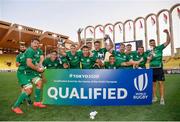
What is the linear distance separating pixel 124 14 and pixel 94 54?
1044 mm

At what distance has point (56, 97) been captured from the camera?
4.16 m

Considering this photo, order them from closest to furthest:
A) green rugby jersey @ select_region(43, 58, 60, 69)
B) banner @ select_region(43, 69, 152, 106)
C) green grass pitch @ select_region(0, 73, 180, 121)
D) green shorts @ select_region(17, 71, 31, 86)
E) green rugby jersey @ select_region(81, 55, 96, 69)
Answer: green grass pitch @ select_region(0, 73, 180, 121), green shorts @ select_region(17, 71, 31, 86), banner @ select_region(43, 69, 152, 106), green rugby jersey @ select_region(81, 55, 96, 69), green rugby jersey @ select_region(43, 58, 60, 69)

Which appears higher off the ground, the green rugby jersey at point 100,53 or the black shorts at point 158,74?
the green rugby jersey at point 100,53

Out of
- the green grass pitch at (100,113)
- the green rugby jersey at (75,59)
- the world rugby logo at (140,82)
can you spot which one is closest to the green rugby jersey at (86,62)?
the green rugby jersey at (75,59)

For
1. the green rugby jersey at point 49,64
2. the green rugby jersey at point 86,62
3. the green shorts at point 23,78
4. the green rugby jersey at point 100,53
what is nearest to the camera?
the green shorts at point 23,78

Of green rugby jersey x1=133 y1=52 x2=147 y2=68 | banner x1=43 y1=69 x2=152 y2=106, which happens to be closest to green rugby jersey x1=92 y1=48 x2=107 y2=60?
green rugby jersey x1=133 y1=52 x2=147 y2=68

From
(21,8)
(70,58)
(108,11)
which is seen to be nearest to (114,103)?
(70,58)

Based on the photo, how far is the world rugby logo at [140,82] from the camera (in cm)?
425

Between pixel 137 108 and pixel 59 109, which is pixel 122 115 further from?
pixel 59 109

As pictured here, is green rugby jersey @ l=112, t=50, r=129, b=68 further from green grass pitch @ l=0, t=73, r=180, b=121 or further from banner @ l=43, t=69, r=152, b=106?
green grass pitch @ l=0, t=73, r=180, b=121

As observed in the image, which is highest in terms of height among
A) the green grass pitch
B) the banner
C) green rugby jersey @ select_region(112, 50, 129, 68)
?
green rugby jersey @ select_region(112, 50, 129, 68)

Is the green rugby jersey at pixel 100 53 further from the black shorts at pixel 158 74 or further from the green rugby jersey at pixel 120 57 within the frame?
the black shorts at pixel 158 74

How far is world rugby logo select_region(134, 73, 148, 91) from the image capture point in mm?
4249

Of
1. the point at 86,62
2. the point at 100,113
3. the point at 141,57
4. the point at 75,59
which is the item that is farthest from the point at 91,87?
the point at 141,57
